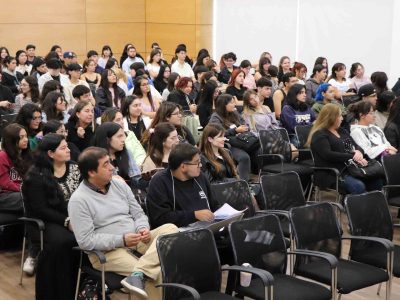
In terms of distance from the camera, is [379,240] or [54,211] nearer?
[379,240]

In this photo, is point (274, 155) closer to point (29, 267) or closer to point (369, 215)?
point (369, 215)

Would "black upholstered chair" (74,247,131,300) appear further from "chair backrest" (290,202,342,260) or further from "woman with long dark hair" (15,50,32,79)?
"woman with long dark hair" (15,50,32,79)

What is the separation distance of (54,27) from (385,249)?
1228cm

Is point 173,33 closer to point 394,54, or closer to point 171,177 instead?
point 394,54

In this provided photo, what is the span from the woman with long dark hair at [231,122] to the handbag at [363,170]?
110 cm

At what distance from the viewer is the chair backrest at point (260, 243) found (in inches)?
159

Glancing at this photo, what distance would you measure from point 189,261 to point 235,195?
1246 millimetres

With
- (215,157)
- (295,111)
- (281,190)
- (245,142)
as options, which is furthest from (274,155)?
(281,190)

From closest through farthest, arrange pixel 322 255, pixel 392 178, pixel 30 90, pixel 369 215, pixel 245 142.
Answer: pixel 322 255 → pixel 369 215 → pixel 392 178 → pixel 245 142 → pixel 30 90

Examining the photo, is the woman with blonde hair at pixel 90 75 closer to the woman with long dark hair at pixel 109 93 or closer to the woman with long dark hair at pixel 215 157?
the woman with long dark hair at pixel 109 93

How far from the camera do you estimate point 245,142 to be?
7.30 meters

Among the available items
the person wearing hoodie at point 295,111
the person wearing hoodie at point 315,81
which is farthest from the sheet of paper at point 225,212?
the person wearing hoodie at point 315,81

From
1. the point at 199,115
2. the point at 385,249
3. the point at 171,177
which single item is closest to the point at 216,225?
the point at 171,177

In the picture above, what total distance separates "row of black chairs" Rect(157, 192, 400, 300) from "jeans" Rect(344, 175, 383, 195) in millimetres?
1703
